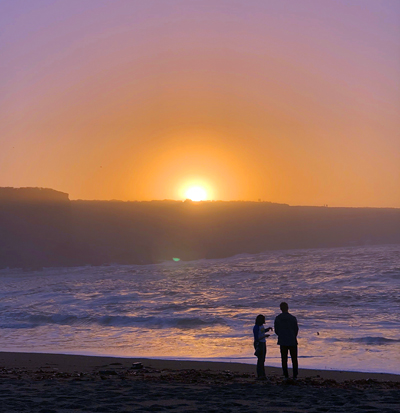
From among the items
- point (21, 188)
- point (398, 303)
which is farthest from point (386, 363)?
point (21, 188)

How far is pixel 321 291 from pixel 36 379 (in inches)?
791

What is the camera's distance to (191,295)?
28.1 m

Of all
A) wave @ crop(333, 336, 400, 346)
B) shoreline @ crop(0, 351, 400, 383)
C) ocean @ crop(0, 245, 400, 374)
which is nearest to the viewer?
shoreline @ crop(0, 351, 400, 383)

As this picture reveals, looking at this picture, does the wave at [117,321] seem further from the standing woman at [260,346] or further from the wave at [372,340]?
the standing woman at [260,346]

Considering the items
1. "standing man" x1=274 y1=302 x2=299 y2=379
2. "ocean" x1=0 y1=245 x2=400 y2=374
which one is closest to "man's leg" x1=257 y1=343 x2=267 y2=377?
"standing man" x1=274 y1=302 x2=299 y2=379

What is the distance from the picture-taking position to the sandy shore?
22.7ft

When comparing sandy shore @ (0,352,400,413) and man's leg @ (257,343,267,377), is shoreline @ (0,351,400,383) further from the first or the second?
man's leg @ (257,343,267,377)

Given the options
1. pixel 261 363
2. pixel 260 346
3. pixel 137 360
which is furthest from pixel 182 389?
pixel 137 360

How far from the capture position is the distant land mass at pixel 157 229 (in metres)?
69.2

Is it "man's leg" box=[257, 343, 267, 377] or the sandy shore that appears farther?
"man's leg" box=[257, 343, 267, 377]

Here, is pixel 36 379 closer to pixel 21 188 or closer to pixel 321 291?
pixel 321 291

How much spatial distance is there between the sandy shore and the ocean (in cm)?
160

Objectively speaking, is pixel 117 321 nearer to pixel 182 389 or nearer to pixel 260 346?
pixel 260 346

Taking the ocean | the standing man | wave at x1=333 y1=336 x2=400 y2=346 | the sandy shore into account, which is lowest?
wave at x1=333 y1=336 x2=400 y2=346
